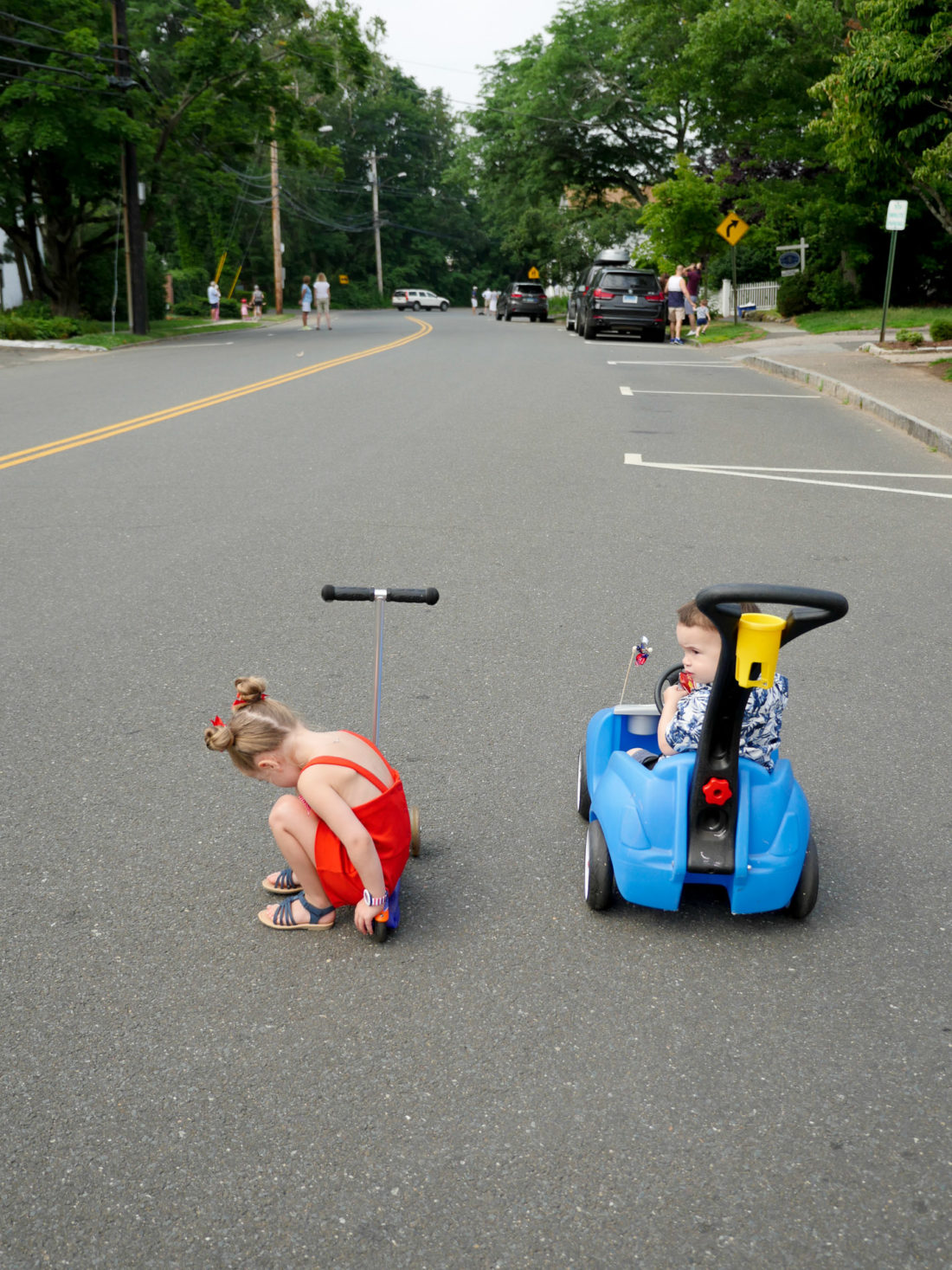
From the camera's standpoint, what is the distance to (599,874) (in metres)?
3.28

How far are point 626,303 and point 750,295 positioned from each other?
11.8 m

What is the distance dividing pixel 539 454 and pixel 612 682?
616cm

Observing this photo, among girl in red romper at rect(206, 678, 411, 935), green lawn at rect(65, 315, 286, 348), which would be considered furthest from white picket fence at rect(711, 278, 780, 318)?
girl in red romper at rect(206, 678, 411, 935)

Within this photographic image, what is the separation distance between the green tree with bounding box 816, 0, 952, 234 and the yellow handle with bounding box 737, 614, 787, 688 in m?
13.1

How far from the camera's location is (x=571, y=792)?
409 cm

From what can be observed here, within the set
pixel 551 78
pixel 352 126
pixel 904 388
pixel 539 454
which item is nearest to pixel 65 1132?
pixel 539 454

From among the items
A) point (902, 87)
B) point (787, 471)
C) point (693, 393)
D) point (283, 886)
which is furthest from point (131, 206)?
point (283, 886)

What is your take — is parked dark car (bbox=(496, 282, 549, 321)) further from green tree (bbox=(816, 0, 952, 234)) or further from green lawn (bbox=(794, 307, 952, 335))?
green tree (bbox=(816, 0, 952, 234))

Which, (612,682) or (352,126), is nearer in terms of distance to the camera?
(612,682)

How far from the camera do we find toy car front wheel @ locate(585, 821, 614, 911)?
129 inches

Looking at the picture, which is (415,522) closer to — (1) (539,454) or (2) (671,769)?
(1) (539,454)

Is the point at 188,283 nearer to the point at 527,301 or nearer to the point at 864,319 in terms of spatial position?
the point at 527,301

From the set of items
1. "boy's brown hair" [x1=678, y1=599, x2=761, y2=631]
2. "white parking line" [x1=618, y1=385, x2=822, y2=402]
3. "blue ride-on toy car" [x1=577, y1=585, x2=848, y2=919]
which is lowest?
"blue ride-on toy car" [x1=577, y1=585, x2=848, y2=919]

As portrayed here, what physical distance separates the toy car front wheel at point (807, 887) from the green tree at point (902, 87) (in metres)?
13.0
